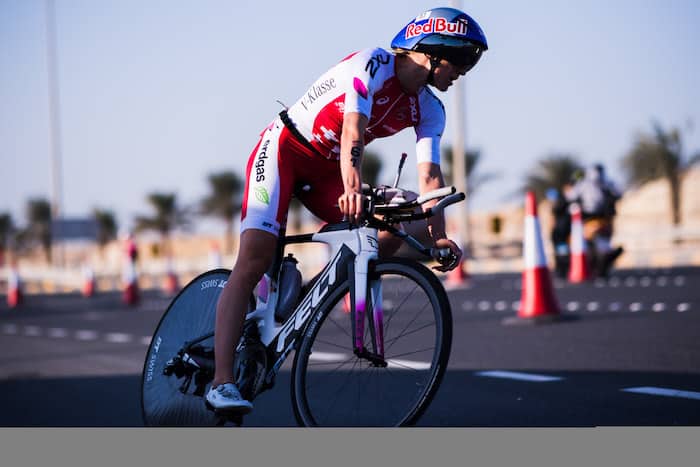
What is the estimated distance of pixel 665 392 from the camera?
20.0ft

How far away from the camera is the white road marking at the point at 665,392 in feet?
19.4

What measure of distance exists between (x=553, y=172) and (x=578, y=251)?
37.0m

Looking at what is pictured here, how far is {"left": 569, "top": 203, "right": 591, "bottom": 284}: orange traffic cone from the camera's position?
682 inches

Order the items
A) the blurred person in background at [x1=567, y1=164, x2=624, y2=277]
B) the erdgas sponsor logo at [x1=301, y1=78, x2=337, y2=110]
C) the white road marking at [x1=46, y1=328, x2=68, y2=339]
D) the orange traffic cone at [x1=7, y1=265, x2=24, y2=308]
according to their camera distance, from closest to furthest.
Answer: the erdgas sponsor logo at [x1=301, y1=78, x2=337, y2=110] < the white road marking at [x1=46, y1=328, x2=68, y2=339] < the blurred person in background at [x1=567, y1=164, x2=624, y2=277] < the orange traffic cone at [x1=7, y1=265, x2=24, y2=308]

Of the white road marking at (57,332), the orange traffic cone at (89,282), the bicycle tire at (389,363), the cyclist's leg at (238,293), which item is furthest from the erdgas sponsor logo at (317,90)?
the orange traffic cone at (89,282)

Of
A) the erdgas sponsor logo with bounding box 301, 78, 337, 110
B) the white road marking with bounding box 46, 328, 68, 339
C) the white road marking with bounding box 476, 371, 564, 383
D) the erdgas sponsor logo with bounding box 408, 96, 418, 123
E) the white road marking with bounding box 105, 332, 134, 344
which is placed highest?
the erdgas sponsor logo with bounding box 301, 78, 337, 110

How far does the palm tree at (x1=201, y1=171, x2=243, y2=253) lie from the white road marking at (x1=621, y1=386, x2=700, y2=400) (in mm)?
60579

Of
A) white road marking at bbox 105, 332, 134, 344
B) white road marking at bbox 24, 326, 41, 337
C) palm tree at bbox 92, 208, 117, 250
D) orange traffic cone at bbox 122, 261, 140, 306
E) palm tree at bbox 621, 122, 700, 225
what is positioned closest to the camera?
white road marking at bbox 105, 332, 134, 344

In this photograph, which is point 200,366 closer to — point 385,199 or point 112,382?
point 385,199

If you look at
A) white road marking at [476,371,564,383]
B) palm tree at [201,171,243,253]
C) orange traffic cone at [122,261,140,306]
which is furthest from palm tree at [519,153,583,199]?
white road marking at [476,371,564,383]

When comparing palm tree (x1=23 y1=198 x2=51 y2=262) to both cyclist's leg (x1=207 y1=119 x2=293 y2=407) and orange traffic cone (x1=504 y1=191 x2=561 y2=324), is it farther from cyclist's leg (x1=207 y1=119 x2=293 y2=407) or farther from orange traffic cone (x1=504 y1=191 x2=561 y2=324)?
cyclist's leg (x1=207 y1=119 x2=293 y2=407)

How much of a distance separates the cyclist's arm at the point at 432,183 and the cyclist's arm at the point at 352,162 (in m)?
0.53

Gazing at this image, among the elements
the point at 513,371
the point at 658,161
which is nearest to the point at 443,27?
the point at 513,371

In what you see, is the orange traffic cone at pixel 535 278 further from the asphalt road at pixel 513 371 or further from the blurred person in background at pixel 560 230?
the blurred person in background at pixel 560 230
